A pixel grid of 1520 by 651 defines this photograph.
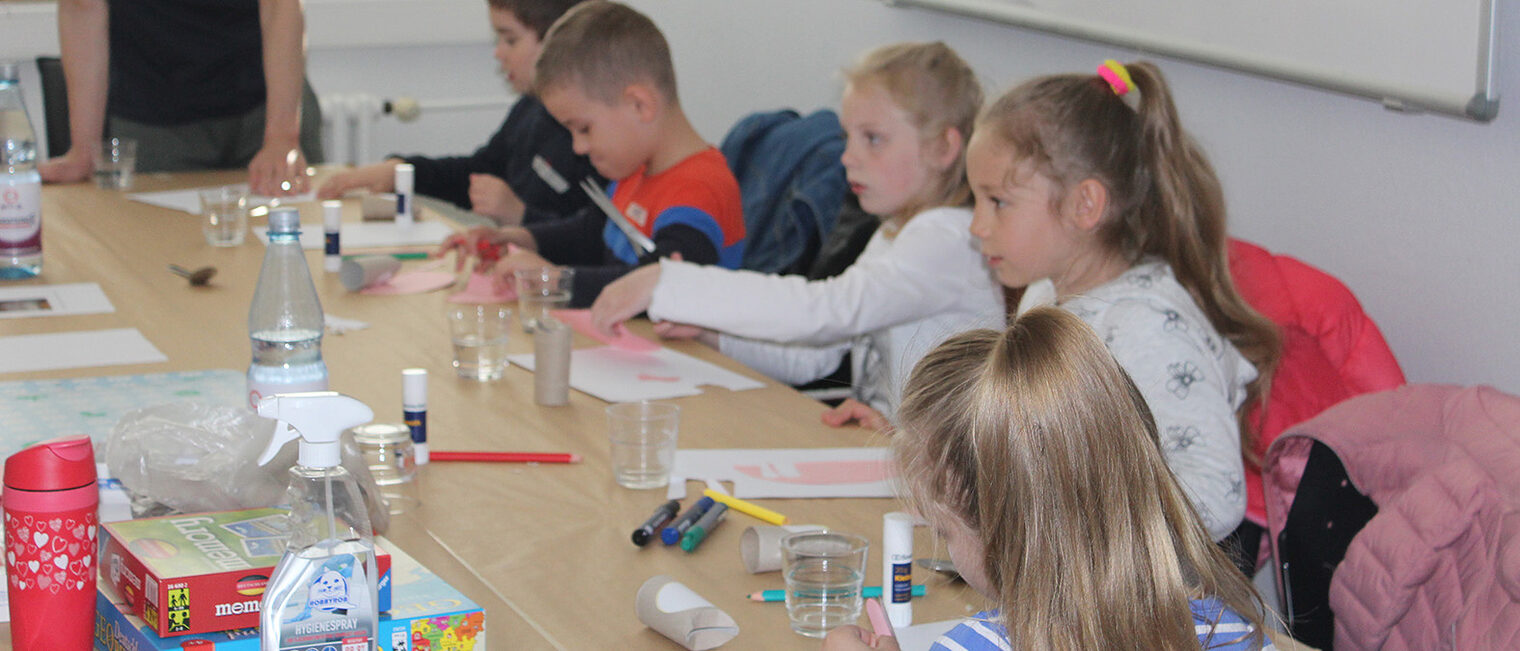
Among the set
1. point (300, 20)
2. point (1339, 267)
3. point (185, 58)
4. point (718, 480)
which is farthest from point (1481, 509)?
point (185, 58)

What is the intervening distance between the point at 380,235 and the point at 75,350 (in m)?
0.94

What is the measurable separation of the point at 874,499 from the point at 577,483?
12.8 inches

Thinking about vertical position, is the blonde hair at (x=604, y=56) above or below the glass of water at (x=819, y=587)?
above

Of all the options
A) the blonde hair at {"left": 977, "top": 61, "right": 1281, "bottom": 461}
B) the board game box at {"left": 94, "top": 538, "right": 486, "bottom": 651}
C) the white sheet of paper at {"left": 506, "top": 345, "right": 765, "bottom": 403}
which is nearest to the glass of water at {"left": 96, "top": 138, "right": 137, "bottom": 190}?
the white sheet of paper at {"left": 506, "top": 345, "right": 765, "bottom": 403}

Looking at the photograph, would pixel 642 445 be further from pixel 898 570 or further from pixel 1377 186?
pixel 1377 186

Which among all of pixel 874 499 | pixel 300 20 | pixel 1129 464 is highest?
pixel 300 20

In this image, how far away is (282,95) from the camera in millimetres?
3320

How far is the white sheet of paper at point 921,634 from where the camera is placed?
45.6 inches

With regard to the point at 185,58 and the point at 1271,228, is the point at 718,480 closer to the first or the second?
the point at 1271,228

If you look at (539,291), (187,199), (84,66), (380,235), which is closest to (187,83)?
(84,66)

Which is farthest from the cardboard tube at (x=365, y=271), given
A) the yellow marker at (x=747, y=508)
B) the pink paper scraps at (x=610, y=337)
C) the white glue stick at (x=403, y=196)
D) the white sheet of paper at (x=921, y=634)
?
the white sheet of paper at (x=921, y=634)

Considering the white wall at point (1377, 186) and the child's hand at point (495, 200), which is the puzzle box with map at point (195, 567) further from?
the child's hand at point (495, 200)

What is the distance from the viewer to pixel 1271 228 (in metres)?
2.49

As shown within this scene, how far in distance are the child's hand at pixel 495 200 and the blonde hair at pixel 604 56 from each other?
0.56 metres
